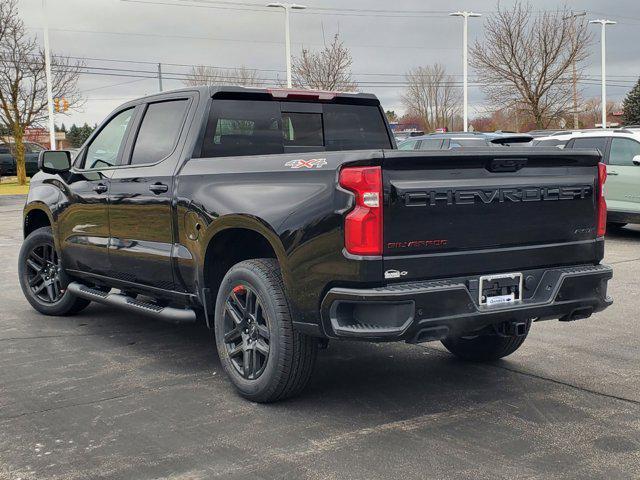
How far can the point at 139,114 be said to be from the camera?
19.9 ft

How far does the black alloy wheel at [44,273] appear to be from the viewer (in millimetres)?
7246

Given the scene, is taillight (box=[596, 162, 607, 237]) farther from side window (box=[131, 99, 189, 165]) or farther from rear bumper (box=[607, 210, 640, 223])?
rear bumper (box=[607, 210, 640, 223])

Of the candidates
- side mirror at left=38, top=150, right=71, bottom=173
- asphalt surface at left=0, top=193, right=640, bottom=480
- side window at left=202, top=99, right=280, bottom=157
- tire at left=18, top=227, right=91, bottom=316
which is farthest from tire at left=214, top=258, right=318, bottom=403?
tire at left=18, top=227, right=91, bottom=316

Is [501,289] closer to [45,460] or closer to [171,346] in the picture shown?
[45,460]

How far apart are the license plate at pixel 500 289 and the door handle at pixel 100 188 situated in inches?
126

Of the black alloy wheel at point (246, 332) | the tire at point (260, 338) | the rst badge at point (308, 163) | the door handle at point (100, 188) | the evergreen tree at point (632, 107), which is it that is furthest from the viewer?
the evergreen tree at point (632, 107)

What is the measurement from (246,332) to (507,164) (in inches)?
72.0

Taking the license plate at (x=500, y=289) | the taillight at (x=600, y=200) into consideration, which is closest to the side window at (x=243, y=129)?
the license plate at (x=500, y=289)

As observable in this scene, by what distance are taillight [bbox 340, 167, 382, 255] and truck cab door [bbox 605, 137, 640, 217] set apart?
9711 mm

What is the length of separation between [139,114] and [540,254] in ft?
A: 10.8

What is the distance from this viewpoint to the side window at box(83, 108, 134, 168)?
623 cm

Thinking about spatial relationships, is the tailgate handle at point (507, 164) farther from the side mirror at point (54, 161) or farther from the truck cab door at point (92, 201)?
the side mirror at point (54, 161)

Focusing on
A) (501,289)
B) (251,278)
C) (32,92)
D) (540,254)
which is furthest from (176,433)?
(32,92)

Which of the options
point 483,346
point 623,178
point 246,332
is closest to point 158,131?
point 246,332
